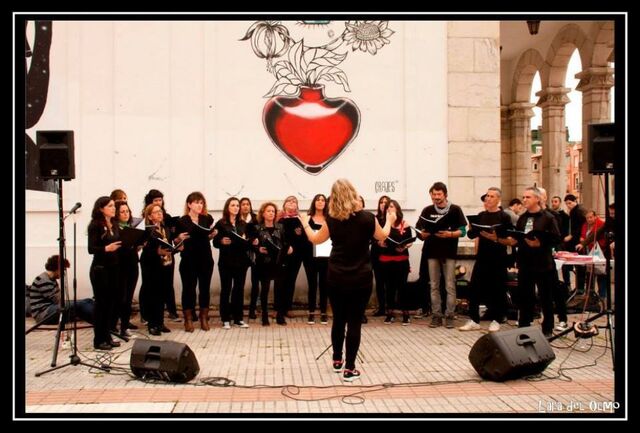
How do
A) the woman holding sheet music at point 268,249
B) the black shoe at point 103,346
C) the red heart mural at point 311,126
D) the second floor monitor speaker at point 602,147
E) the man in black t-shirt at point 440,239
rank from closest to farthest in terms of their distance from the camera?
the second floor monitor speaker at point 602,147 → the black shoe at point 103,346 → the man in black t-shirt at point 440,239 → the woman holding sheet music at point 268,249 → the red heart mural at point 311,126

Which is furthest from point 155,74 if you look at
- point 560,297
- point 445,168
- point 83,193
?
point 560,297

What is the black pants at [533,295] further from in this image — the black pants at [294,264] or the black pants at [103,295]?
the black pants at [103,295]

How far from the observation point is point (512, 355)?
239 inches

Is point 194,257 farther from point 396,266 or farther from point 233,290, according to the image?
point 396,266

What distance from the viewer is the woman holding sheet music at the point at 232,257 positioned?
9195 millimetres

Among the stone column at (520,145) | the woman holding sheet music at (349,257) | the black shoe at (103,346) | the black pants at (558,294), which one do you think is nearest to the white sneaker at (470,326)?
the black pants at (558,294)

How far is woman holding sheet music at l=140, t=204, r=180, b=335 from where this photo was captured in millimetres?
8766

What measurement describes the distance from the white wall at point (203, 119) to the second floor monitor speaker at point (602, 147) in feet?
15.8

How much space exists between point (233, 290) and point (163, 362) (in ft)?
10.9

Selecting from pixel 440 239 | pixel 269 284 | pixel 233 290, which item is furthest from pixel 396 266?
pixel 233 290

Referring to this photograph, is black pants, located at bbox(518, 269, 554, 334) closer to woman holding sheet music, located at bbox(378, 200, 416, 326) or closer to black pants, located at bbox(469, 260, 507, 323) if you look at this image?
black pants, located at bbox(469, 260, 507, 323)
